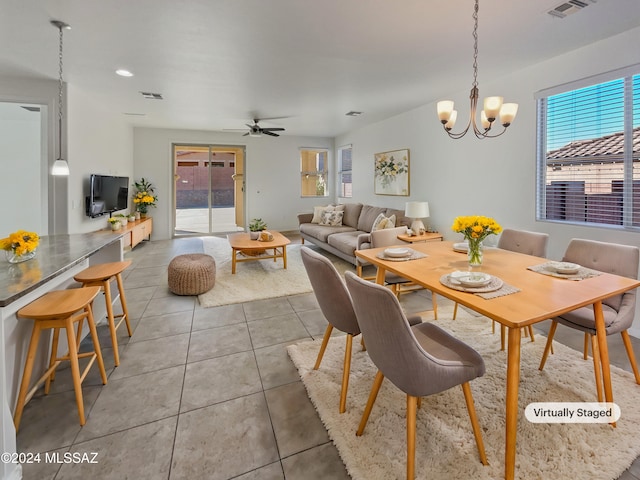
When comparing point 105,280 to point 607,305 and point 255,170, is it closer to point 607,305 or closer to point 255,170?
point 607,305

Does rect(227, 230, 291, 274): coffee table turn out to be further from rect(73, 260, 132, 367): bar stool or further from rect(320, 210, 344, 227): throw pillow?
rect(73, 260, 132, 367): bar stool

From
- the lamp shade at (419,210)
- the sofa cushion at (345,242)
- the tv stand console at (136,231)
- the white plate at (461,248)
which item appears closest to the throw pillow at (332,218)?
the sofa cushion at (345,242)

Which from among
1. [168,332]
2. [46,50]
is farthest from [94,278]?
[46,50]

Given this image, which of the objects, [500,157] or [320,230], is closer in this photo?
[500,157]

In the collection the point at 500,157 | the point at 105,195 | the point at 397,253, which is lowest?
the point at 397,253

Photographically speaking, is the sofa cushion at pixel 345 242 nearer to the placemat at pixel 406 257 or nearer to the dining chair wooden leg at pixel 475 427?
the placemat at pixel 406 257

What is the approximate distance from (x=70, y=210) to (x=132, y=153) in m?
3.37

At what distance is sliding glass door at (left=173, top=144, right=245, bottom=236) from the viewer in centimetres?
773

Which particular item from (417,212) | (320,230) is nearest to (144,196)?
(320,230)

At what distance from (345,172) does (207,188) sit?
3.49 metres

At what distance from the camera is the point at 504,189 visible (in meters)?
3.80

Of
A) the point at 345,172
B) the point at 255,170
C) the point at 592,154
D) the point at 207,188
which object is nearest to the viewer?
the point at 592,154

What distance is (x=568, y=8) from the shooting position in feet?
7.55

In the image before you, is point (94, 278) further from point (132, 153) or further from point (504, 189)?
point (132, 153)
